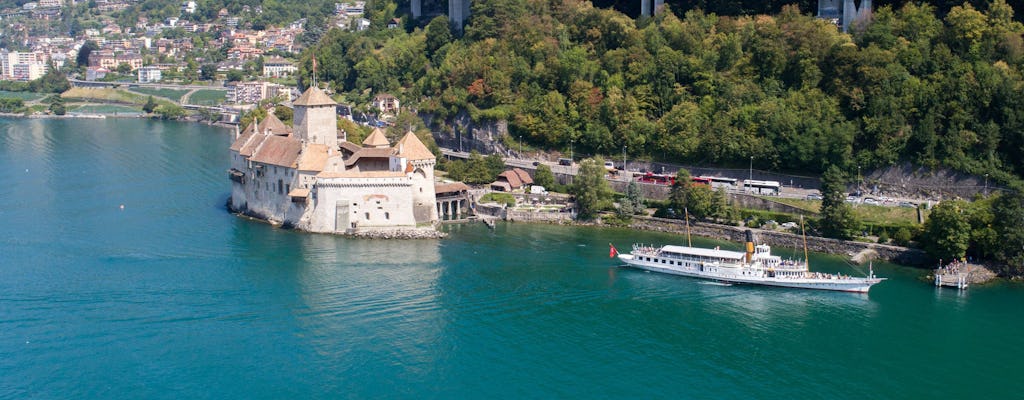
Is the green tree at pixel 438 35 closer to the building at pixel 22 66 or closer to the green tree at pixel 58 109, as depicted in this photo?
the green tree at pixel 58 109

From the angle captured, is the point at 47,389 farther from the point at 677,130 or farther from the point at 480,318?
the point at 677,130

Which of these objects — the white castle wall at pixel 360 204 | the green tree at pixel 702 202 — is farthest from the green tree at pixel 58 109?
the green tree at pixel 702 202

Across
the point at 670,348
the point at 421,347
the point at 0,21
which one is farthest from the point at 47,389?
the point at 0,21

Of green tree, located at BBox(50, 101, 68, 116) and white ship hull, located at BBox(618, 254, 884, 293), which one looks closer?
white ship hull, located at BBox(618, 254, 884, 293)

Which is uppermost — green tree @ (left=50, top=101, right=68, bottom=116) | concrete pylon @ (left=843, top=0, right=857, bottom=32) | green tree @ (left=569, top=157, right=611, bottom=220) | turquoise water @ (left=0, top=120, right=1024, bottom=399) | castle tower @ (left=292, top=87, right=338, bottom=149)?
concrete pylon @ (left=843, top=0, right=857, bottom=32)

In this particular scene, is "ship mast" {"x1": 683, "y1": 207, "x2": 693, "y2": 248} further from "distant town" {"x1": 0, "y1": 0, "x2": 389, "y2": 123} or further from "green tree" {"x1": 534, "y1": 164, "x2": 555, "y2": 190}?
"distant town" {"x1": 0, "y1": 0, "x2": 389, "y2": 123}

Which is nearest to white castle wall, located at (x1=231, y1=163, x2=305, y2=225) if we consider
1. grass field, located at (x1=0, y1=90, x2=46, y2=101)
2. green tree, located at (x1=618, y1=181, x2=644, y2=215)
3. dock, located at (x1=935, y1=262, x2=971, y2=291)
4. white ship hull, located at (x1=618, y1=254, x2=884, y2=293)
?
green tree, located at (x1=618, y1=181, x2=644, y2=215)

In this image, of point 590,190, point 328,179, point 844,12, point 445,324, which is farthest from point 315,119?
point 844,12
